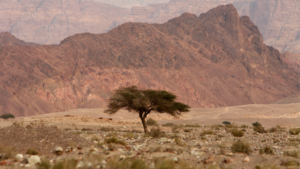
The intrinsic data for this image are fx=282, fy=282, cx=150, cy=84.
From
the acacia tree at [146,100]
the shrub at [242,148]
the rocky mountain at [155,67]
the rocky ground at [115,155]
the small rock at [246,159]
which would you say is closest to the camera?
the rocky ground at [115,155]

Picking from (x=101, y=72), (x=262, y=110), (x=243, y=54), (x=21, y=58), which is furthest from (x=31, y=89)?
(x=243, y=54)

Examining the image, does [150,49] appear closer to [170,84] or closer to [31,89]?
[170,84]

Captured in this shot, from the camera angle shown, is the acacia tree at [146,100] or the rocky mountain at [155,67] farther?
the rocky mountain at [155,67]

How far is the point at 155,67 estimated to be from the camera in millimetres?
138000

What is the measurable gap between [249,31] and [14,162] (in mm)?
198864

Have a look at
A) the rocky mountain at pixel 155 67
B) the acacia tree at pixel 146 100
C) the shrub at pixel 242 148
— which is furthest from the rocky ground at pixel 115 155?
the rocky mountain at pixel 155 67

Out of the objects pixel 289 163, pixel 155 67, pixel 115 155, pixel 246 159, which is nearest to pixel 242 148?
pixel 246 159

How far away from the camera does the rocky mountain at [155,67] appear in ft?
359

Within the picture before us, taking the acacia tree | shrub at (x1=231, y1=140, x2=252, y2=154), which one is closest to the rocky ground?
shrub at (x1=231, y1=140, x2=252, y2=154)

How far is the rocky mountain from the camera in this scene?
109438 mm

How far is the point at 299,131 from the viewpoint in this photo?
2377 cm

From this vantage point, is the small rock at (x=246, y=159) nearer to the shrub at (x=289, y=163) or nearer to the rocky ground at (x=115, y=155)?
the rocky ground at (x=115, y=155)

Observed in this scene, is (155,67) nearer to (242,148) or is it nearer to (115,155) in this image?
(242,148)

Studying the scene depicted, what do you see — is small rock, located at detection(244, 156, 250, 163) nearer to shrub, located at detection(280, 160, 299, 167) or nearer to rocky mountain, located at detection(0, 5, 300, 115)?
shrub, located at detection(280, 160, 299, 167)
